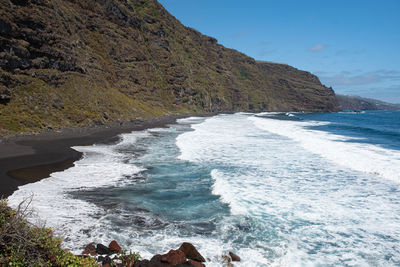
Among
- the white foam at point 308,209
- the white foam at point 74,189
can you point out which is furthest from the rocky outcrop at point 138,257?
the white foam at point 308,209

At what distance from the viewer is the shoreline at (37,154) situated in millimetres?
13289

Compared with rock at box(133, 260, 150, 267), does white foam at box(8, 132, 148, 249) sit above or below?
below

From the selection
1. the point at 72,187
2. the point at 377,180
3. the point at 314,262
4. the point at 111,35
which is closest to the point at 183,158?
the point at 72,187

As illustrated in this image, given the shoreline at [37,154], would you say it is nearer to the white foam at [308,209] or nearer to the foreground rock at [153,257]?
the foreground rock at [153,257]

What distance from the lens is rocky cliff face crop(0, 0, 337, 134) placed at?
104 ft

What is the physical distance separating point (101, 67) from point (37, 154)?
39.3 m

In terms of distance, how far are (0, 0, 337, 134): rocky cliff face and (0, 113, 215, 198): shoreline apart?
2919 millimetres

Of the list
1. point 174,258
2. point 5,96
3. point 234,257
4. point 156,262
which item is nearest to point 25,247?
point 156,262

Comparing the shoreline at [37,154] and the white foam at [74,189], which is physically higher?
the shoreline at [37,154]

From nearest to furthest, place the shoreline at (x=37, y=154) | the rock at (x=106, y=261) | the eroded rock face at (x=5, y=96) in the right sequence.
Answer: the rock at (x=106, y=261)
the shoreline at (x=37, y=154)
the eroded rock face at (x=5, y=96)

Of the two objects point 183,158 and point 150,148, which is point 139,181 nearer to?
point 183,158

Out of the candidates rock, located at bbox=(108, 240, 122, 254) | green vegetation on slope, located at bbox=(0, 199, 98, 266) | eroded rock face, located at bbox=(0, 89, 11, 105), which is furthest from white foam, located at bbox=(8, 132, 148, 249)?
eroded rock face, located at bbox=(0, 89, 11, 105)

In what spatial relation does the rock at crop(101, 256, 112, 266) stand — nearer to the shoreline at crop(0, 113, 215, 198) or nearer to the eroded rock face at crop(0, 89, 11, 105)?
the shoreline at crop(0, 113, 215, 198)

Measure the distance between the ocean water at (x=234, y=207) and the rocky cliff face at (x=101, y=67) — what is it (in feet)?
60.1
